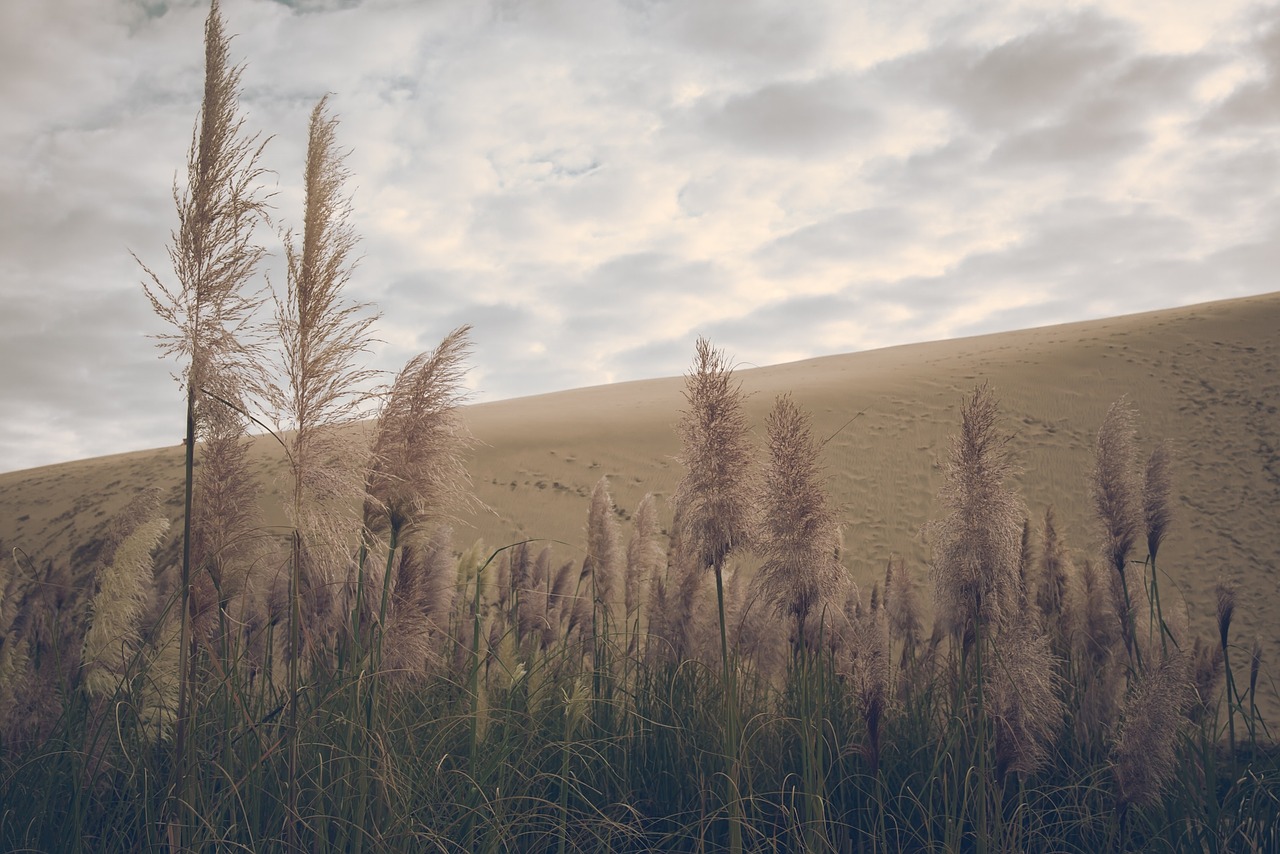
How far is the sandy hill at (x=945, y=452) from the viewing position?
1594cm

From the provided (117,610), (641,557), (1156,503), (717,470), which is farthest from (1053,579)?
(117,610)

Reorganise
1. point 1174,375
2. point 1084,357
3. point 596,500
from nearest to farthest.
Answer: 1. point 596,500
2. point 1174,375
3. point 1084,357

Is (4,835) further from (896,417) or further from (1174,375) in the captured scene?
(1174,375)

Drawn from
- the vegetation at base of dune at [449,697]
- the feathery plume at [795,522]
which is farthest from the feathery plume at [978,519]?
the feathery plume at [795,522]

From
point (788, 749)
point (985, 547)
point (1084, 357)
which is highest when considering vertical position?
point (1084, 357)

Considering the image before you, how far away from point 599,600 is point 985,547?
7.91ft

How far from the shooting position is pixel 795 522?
10.9 ft

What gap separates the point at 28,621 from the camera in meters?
4.85

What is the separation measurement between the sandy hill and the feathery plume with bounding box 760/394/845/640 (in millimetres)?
11141

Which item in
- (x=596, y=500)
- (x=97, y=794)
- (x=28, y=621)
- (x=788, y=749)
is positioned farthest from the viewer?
(x=596, y=500)

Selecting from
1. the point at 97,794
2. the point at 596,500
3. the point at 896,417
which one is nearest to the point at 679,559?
the point at 596,500

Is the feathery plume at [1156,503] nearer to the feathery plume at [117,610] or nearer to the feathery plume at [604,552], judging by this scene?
the feathery plume at [604,552]

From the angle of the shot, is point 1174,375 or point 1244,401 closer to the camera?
point 1244,401

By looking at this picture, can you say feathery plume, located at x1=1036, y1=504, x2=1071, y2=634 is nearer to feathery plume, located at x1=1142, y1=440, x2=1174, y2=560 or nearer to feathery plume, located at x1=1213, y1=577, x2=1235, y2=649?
feathery plume, located at x1=1142, y1=440, x2=1174, y2=560
